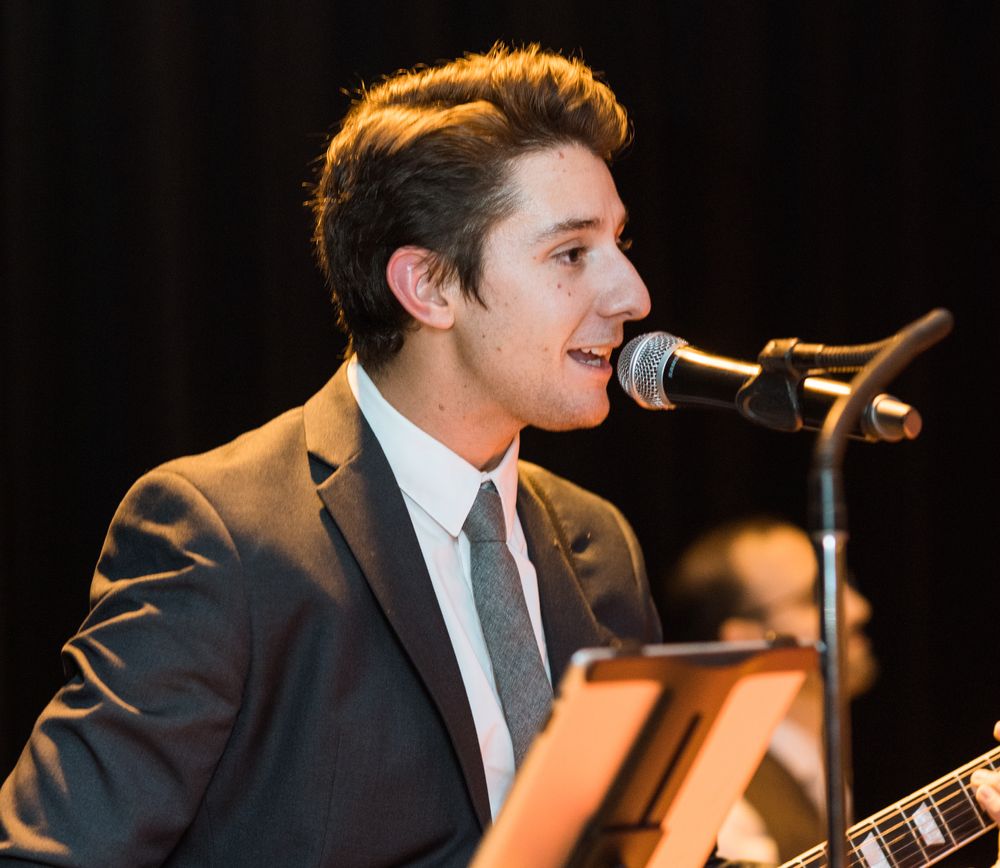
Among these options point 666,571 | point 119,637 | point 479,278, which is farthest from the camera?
point 666,571

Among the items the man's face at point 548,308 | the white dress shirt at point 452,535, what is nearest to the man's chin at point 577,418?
the man's face at point 548,308

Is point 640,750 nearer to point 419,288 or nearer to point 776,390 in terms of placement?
point 776,390

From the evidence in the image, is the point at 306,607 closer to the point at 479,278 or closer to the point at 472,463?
the point at 472,463

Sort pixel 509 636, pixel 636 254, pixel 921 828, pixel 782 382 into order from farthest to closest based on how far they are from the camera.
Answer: pixel 636 254 → pixel 509 636 → pixel 921 828 → pixel 782 382

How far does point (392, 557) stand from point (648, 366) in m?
0.44

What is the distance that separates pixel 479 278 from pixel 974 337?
1.37 m

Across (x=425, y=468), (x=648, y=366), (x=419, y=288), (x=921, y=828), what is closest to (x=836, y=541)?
(x=648, y=366)

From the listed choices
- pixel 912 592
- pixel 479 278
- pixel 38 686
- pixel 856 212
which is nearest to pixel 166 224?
pixel 479 278

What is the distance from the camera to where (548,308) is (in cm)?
182

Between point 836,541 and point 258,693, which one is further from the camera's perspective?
point 258,693

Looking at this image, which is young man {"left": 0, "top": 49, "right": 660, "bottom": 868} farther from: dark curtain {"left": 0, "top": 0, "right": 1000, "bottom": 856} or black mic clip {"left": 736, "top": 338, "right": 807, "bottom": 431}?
black mic clip {"left": 736, "top": 338, "right": 807, "bottom": 431}

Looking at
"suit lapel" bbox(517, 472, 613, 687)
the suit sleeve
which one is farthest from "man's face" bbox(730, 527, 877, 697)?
the suit sleeve

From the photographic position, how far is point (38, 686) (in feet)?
7.16

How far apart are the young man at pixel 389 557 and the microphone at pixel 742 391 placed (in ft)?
1.04
